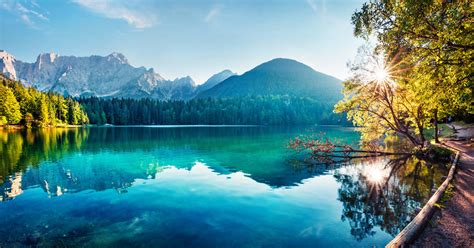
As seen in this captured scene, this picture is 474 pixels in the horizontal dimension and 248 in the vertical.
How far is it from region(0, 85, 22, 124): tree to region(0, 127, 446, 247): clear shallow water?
88.6m

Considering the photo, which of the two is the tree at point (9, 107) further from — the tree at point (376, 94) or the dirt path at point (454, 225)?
the dirt path at point (454, 225)

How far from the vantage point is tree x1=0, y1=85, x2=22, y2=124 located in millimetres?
89562

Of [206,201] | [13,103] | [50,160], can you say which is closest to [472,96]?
[206,201]

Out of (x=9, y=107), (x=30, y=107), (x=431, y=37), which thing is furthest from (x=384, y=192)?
(x=30, y=107)

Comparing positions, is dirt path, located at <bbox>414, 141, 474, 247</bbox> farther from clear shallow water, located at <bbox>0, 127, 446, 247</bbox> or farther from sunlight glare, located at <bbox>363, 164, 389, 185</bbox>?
sunlight glare, located at <bbox>363, 164, 389, 185</bbox>

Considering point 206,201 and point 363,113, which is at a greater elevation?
point 363,113

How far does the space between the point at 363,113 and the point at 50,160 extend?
41282 mm

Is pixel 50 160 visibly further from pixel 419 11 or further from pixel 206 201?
pixel 419 11

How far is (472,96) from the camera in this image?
18.2m

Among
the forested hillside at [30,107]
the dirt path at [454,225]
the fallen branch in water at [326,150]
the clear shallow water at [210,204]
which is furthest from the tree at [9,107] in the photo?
the dirt path at [454,225]

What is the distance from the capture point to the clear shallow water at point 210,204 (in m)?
11.4

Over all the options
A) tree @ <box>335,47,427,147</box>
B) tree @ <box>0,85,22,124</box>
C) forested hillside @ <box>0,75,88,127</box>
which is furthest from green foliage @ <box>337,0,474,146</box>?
forested hillside @ <box>0,75,88,127</box>

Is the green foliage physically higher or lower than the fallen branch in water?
higher

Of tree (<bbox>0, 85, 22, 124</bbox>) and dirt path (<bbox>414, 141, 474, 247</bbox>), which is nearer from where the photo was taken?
dirt path (<bbox>414, 141, 474, 247</bbox>)
